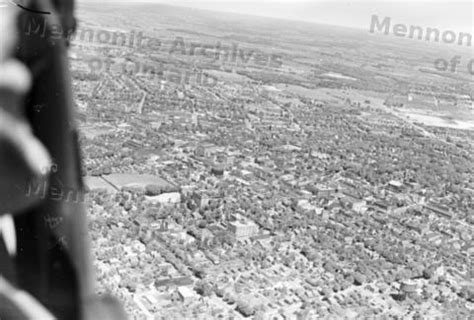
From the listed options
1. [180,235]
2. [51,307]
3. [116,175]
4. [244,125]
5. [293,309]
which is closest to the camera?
[51,307]

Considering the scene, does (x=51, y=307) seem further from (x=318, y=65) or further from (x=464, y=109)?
(x=318, y=65)

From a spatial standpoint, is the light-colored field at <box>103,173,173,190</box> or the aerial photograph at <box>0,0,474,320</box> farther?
the light-colored field at <box>103,173,173,190</box>

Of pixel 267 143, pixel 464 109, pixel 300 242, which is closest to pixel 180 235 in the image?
pixel 300 242

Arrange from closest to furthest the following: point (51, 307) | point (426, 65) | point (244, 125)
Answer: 1. point (51, 307)
2. point (244, 125)
3. point (426, 65)

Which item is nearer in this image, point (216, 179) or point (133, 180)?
point (133, 180)

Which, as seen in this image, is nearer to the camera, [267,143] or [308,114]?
[267,143]

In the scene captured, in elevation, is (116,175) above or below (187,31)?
below

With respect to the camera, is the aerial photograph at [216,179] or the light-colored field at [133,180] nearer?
the aerial photograph at [216,179]
